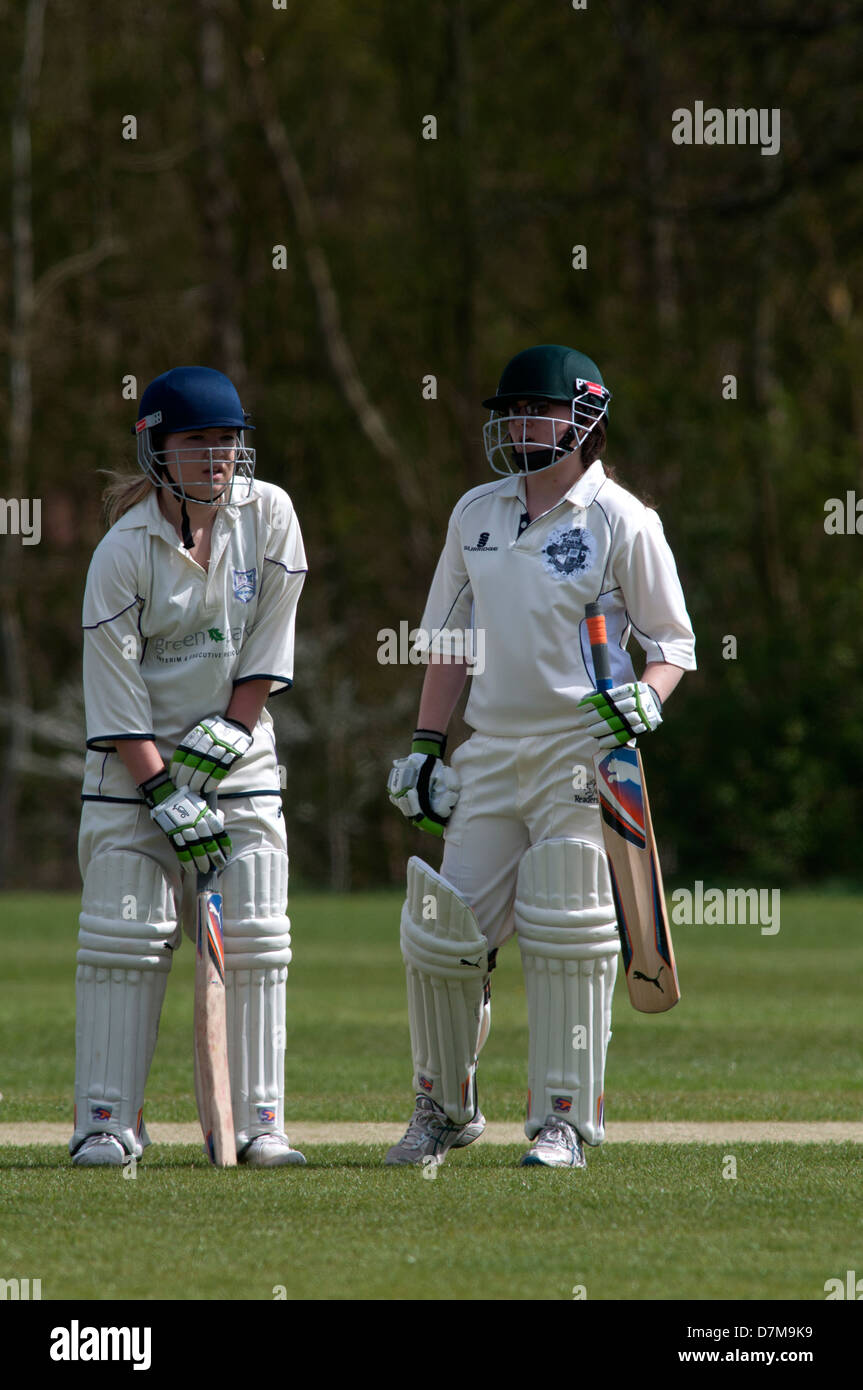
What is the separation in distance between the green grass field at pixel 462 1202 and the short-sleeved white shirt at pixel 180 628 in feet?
Result: 3.75

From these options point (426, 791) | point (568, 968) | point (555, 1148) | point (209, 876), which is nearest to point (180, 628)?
point (209, 876)

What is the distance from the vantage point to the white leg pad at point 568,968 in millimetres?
5125

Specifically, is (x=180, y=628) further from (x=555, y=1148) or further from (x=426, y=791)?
(x=555, y=1148)

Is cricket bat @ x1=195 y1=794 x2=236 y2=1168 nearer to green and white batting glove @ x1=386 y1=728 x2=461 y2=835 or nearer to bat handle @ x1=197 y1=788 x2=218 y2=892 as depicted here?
bat handle @ x1=197 y1=788 x2=218 y2=892

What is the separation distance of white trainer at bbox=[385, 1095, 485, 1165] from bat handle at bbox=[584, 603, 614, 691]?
48.8 inches

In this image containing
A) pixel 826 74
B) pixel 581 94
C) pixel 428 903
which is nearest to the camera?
pixel 428 903

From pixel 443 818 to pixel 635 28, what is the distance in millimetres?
21670

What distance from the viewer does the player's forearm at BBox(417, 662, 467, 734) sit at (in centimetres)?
550

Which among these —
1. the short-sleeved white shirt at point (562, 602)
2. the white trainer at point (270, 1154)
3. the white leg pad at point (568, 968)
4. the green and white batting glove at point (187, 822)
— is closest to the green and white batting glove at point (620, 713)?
the short-sleeved white shirt at point (562, 602)

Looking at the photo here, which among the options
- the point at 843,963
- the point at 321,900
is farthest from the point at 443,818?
the point at 321,900

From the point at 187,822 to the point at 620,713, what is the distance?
3.82 feet

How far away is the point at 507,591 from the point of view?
17.4ft

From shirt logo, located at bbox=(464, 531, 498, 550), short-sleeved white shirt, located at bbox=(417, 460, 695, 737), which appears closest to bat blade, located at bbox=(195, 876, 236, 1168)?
short-sleeved white shirt, located at bbox=(417, 460, 695, 737)

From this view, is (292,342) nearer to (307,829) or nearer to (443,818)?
(307,829)
